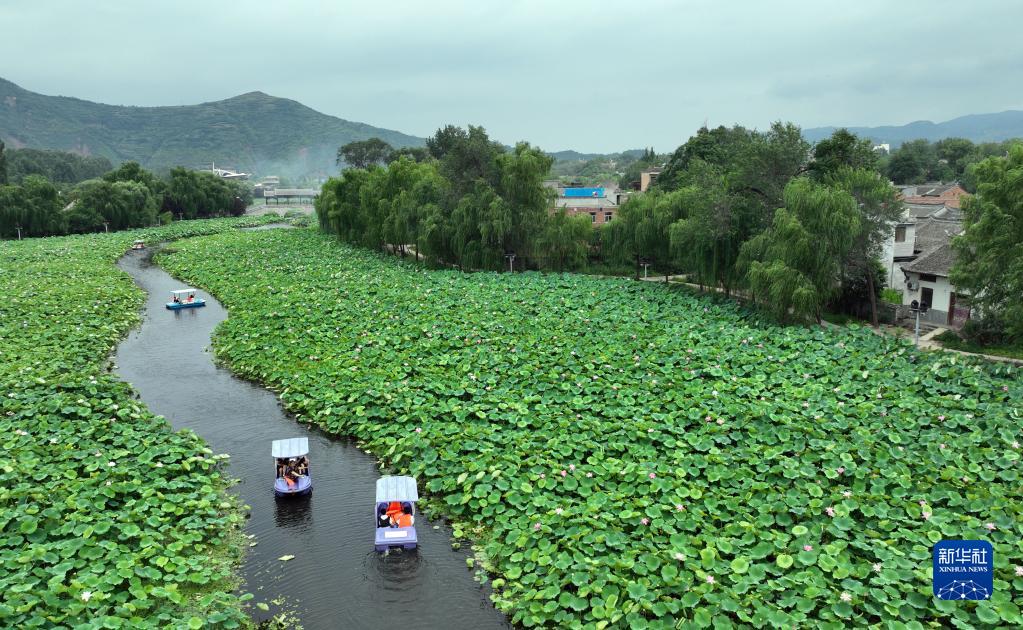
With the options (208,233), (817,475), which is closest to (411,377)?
(817,475)

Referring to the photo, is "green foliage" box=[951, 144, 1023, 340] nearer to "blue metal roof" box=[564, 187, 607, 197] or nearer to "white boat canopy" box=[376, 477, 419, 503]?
"white boat canopy" box=[376, 477, 419, 503]

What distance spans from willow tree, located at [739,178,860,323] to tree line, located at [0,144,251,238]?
5132 centimetres

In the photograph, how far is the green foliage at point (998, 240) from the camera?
15.5m

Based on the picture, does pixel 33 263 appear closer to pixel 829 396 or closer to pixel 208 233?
pixel 208 233

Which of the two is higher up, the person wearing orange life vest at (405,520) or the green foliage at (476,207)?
the green foliage at (476,207)

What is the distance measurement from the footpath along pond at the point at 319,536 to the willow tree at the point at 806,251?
1269 cm

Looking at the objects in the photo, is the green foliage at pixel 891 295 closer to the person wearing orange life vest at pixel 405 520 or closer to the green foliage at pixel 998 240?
the green foliage at pixel 998 240

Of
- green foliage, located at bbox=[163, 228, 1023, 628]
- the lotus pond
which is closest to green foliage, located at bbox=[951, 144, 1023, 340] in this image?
green foliage, located at bbox=[163, 228, 1023, 628]

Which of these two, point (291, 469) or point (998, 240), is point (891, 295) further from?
point (291, 469)

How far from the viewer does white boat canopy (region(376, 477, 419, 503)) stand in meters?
9.24

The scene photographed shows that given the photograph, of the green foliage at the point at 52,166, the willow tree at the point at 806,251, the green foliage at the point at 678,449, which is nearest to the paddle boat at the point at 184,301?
the green foliage at the point at 678,449

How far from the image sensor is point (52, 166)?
9412cm

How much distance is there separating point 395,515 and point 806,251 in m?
14.4

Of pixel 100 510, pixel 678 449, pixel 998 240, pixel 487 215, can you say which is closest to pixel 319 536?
pixel 100 510
